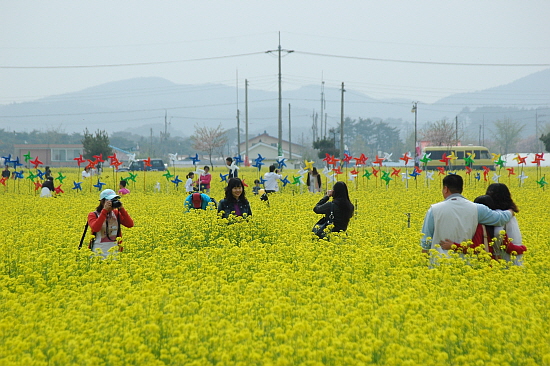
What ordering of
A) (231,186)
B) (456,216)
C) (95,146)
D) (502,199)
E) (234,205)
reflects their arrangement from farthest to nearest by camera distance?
(95,146) → (234,205) → (231,186) → (502,199) → (456,216)

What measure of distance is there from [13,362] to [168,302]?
177cm

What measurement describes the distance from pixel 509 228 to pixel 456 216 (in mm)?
659

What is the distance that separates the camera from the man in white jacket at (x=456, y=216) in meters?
6.62

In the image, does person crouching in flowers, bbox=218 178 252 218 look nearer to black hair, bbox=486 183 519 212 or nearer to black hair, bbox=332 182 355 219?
black hair, bbox=332 182 355 219

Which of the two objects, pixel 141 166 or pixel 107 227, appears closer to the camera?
pixel 107 227

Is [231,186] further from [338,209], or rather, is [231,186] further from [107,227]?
[107,227]

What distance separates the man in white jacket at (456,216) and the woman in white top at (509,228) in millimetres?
118

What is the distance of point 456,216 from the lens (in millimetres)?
6648

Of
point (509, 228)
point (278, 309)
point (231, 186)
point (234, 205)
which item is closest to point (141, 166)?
point (234, 205)

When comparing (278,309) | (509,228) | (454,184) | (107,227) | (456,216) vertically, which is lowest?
(278,309)

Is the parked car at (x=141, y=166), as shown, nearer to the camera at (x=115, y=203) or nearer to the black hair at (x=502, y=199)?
the camera at (x=115, y=203)

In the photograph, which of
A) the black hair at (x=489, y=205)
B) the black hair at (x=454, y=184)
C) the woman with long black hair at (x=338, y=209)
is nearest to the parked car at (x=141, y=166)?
the woman with long black hair at (x=338, y=209)

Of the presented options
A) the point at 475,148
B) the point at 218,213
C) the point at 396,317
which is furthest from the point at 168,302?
the point at 475,148

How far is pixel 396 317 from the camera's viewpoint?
5105 mm
